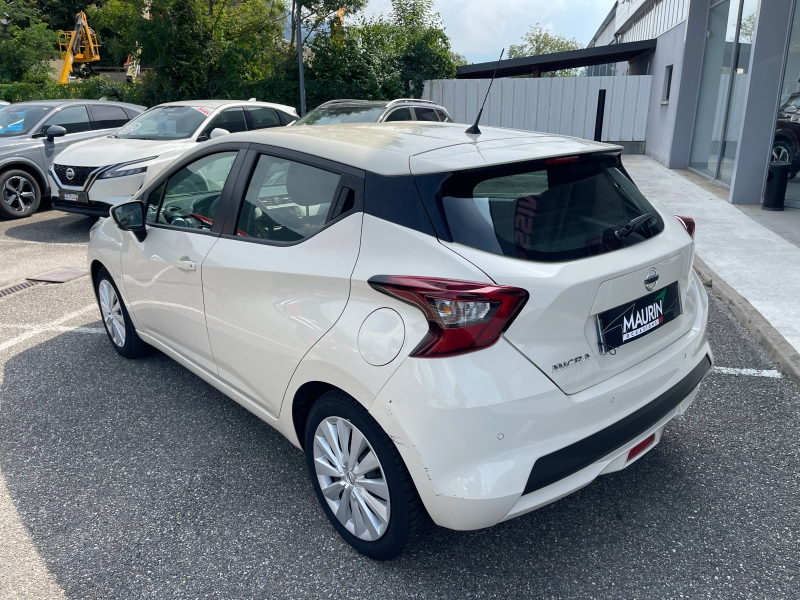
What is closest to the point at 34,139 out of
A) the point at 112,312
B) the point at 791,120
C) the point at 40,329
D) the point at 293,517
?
the point at 40,329

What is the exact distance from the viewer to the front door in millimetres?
3307

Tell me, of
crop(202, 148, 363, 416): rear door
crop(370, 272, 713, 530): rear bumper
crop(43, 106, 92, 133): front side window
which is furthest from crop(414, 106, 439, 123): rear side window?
crop(370, 272, 713, 530): rear bumper

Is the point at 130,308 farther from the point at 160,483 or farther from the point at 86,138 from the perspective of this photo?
the point at 86,138

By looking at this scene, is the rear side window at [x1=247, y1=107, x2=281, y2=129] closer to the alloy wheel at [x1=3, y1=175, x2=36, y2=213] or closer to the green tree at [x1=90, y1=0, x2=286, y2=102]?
the alloy wheel at [x1=3, y1=175, x2=36, y2=213]

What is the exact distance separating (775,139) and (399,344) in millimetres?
9699

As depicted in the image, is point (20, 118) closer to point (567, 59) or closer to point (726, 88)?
point (726, 88)

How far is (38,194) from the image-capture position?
10297 millimetres

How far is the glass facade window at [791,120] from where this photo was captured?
9086 millimetres

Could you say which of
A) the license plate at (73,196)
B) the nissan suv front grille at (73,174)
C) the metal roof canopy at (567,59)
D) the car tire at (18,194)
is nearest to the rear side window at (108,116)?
the car tire at (18,194)

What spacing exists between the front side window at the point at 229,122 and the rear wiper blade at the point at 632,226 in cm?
775

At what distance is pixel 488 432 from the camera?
210 cm

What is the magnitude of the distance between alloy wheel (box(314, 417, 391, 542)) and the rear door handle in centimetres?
121

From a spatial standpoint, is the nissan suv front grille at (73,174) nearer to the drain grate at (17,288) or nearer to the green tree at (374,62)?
the drain grate at (17,288)

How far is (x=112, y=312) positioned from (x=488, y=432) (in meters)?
3.46
